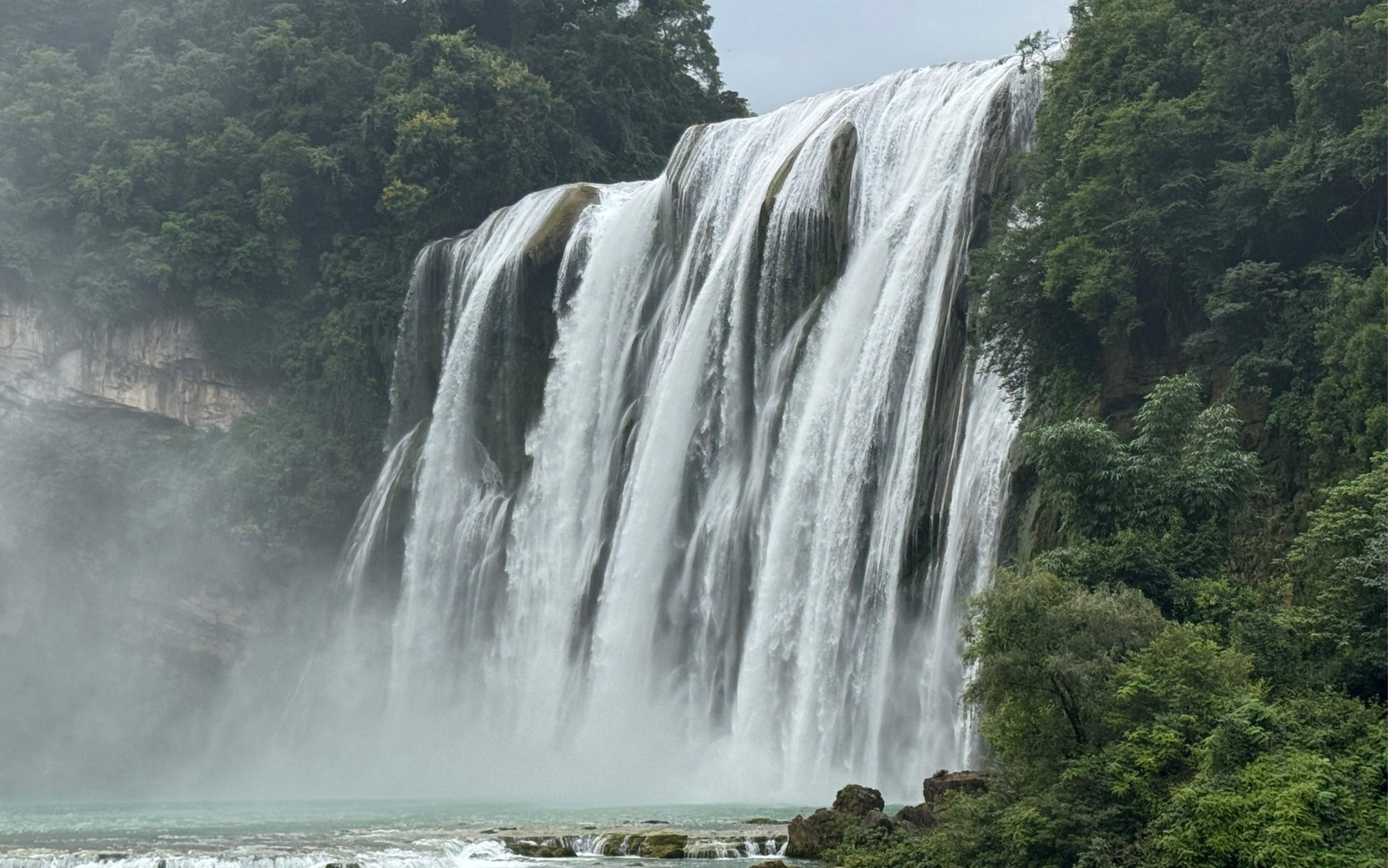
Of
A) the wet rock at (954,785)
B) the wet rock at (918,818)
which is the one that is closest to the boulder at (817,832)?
the wet rock at (918,818)

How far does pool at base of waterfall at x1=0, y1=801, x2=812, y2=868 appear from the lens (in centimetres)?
2200

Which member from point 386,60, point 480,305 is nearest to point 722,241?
point 480,305

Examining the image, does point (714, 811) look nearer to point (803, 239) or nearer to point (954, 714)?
point (954, 714)

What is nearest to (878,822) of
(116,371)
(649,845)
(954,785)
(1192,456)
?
(954,785)

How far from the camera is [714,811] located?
2808 cm

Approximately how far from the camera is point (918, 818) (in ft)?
69.3

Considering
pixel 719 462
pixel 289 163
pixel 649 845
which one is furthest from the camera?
pixel 289 163

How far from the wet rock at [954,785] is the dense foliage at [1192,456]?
1.20 feet

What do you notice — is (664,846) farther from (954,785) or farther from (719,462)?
(719,462)

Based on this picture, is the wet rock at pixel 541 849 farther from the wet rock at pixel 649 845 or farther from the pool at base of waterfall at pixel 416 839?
the wet rock at pixel 649 845

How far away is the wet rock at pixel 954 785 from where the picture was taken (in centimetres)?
2119

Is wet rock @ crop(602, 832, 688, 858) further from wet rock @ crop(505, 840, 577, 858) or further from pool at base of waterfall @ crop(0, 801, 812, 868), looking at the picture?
wet rock @ crop(505, 840, 577, 858)

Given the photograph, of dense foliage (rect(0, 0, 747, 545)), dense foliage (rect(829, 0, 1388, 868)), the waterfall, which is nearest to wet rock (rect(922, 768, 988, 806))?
dense foliage (rect(829, 0, 1388, 868))

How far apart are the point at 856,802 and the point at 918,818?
1.06m
